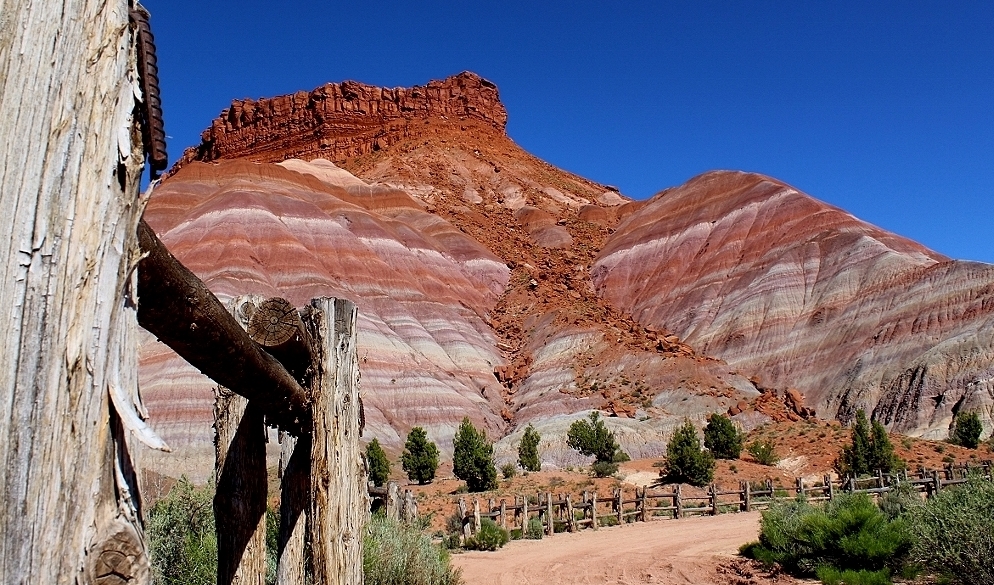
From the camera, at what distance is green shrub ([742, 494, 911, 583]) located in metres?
12.9

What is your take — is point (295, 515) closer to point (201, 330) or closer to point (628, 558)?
point (201, 330)

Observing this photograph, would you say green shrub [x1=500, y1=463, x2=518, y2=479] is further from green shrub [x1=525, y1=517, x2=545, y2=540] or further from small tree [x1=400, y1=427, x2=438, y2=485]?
green shrub [x1=525, y1=517, x2=545, y2=540]

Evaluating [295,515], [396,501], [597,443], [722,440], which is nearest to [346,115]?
[597,443]

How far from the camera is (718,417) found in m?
38.8

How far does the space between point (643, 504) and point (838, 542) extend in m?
12.4

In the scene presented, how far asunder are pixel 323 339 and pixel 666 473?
30.9m

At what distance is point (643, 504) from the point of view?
84.1 feet

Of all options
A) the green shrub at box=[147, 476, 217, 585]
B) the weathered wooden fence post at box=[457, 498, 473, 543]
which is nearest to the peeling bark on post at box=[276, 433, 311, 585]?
the green shrub at box=[147, 476, 217, 585]

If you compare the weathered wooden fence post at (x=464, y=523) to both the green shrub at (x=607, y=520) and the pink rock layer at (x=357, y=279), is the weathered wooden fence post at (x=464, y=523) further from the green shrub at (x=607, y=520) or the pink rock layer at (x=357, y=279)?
the pink rock layer at (x=357, y=279)

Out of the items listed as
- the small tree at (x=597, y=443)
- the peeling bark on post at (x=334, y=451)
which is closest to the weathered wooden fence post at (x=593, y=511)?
the small tree at (x=597, y=443)

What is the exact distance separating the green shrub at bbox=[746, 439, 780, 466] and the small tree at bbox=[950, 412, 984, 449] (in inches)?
325

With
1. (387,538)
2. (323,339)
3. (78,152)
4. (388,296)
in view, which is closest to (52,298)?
(78,152)

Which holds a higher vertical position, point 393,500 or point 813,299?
point 813,299

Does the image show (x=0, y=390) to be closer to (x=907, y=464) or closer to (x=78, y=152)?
(x=78, y=152)
